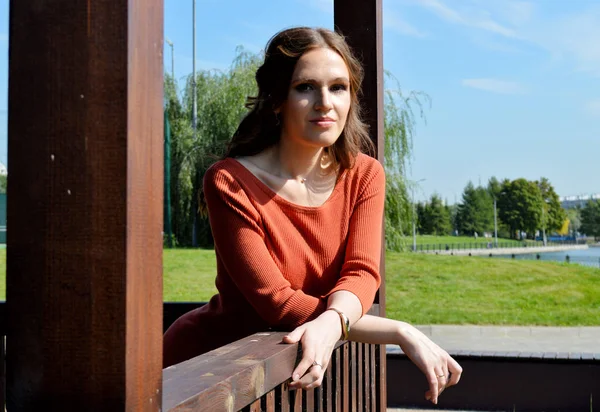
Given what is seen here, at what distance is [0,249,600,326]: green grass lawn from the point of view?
957 centimetres

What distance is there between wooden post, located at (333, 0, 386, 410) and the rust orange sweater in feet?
1.58

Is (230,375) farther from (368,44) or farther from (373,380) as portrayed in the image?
(368,44)

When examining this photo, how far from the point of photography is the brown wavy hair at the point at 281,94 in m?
1.80

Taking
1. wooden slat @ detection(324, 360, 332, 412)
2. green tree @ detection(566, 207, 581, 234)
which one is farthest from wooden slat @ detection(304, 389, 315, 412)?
green tree @ detection(566, 207, 581, 234)

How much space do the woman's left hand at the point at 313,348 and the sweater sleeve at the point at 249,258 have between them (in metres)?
0.12

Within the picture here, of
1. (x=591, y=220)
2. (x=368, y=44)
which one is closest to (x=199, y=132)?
(x=368, y=44)

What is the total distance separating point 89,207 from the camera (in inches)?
31.5

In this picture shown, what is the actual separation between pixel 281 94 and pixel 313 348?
682 mm

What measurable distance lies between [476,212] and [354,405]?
7541 centimetres

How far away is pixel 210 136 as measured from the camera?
16.1 m

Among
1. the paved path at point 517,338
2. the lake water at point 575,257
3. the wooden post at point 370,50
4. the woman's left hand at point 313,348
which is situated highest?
the wooden post at point 370,50

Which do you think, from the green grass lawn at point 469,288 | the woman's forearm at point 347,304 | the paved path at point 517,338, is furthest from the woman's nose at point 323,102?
the green grass lawn at point 469,288

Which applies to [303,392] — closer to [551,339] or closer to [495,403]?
[495,403]

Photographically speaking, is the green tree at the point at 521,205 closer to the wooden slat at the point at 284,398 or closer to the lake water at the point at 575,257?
the lake water at the point at 575,257
